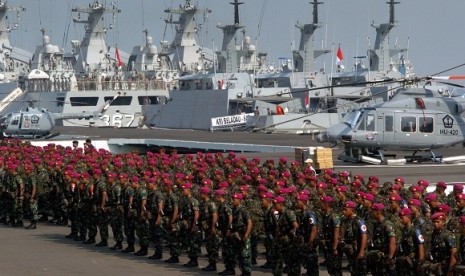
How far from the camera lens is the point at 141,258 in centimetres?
1672

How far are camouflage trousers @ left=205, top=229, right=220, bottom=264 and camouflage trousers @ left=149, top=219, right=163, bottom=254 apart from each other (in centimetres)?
112

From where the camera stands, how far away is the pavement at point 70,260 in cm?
1537

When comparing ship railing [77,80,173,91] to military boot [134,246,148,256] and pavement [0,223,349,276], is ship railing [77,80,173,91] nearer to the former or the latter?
pavement [0,223,349,276]

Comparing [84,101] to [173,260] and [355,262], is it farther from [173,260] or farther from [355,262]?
[355,262]

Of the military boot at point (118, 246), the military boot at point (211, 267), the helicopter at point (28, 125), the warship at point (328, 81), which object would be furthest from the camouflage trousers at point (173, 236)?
the warship at point (328, 81)

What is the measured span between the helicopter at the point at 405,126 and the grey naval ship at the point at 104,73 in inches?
1660

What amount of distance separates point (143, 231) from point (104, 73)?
6890 cm

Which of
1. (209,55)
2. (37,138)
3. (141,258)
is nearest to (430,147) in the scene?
(141,258)

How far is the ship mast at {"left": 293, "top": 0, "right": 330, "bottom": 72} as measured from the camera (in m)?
80.1

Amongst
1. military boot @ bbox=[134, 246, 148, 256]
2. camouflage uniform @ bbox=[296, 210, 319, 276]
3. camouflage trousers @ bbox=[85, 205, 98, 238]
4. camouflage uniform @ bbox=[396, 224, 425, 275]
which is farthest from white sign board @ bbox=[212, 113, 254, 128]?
camouflage uniform @ bbox=[396, 224, 425, 275]

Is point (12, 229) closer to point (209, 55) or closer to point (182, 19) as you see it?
point (182, 19)

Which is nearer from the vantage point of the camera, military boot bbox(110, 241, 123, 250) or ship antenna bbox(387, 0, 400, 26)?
military boot bbox(110, 241, 123, 250)

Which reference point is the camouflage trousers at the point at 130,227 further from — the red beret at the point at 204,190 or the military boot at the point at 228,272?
the military boot at the point at 228,272

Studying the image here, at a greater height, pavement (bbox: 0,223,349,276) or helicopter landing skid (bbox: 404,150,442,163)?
helicopter landing skid (bbox: 404,150,442,163)
